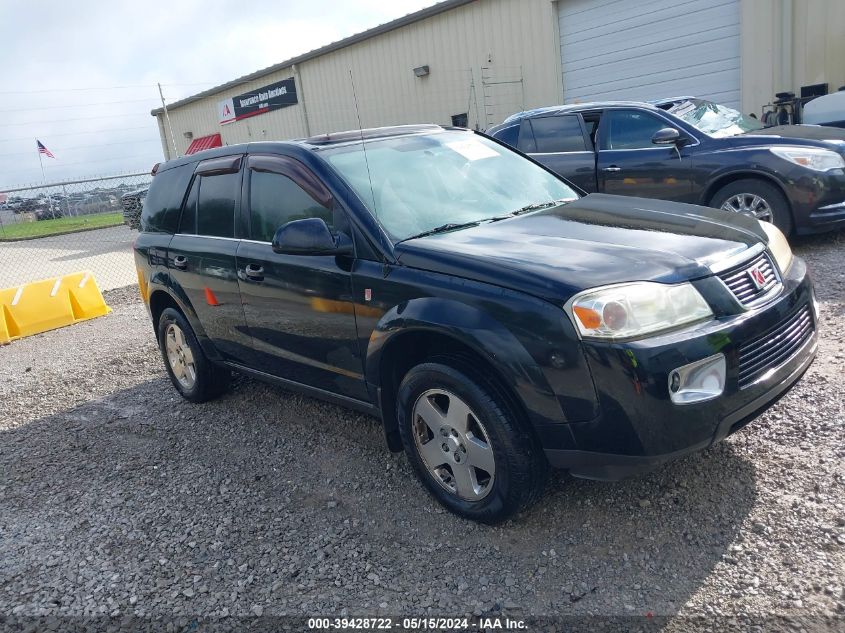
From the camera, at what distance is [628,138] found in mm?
8070

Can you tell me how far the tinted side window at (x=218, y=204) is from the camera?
439 centimetres

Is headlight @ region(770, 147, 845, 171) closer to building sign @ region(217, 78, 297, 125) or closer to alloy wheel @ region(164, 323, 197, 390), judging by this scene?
alloy wheel @ region(164, 323, 197, 390)

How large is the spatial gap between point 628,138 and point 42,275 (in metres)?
10.7

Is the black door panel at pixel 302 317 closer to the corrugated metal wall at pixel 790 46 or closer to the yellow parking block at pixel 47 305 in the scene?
the yellow parking block at pixel 47 305

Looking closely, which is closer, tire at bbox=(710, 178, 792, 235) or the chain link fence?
tire at bbox=(710, 178, 792, 235)

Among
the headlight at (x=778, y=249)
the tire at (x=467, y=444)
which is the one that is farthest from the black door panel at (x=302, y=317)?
the headlight at (x=778, y=249)

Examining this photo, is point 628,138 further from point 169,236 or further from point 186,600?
point 186,600

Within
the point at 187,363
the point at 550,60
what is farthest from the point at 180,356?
the point at 550,60

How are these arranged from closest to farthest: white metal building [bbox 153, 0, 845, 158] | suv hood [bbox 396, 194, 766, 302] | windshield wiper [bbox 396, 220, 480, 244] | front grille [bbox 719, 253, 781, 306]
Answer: suv hood [bbox 396, 194, 766, 302]
front grille [bbox 719, 253, 781, 306]
windshield wiper [bbox 396, 220, 480, 244]
white metal building [bbox 153, 0, 845, 158]

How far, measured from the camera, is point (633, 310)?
266 centimetres

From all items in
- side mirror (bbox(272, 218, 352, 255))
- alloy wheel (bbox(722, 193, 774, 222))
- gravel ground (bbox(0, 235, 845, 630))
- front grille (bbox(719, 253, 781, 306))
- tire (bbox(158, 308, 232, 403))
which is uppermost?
side mirror (bbox(272, 218, 352, 255))

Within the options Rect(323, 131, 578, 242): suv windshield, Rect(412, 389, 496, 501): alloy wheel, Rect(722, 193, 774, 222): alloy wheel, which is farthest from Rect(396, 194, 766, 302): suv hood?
Rect(722, 193, 774, 222): alloy wheel

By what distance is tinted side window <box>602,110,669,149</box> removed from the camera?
7898 mm

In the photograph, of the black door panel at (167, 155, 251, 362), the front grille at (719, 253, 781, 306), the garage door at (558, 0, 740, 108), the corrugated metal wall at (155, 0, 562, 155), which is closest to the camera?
the front grille at (719, 253, 781, 306)
